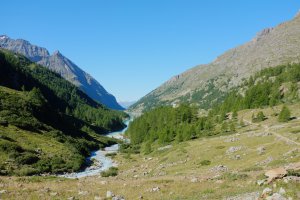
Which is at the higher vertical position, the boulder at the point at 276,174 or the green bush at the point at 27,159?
the green bush at the point at 27,159

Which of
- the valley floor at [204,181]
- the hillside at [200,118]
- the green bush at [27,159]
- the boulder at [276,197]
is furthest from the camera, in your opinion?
the hillside at [200,118]

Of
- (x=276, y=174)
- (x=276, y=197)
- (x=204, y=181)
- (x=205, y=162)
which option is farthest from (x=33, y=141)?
(x=276, y=197)

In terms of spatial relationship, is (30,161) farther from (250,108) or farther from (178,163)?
(250,108)

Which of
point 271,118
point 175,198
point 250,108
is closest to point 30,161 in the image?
point 175,198

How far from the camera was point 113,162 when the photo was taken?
313 ft

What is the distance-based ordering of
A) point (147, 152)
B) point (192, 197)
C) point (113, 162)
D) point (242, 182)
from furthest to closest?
point (147, 152) → point (113, 162) → point (242, 182) → point (192, 197)

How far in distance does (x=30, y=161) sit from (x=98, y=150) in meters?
56.1

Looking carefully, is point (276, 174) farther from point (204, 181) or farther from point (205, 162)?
point (205, 162)

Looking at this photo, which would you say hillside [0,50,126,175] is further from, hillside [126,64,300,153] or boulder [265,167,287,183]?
boulder [265,167,287,183]

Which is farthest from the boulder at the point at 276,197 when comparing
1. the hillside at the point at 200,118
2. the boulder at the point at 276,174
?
the hillside at the point at 200,118

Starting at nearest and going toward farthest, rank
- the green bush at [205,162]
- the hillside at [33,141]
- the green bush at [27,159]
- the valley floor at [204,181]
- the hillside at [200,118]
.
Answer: the valley floor at [204,181]
the green bush at [205,162]
the green bush at [27,159]
the hillside at [33,141]
the hillside at [200,118]

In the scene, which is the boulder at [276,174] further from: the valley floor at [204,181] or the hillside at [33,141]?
the hillside at [33,141]

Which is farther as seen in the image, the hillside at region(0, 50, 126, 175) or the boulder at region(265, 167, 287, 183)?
the hillside at region(0, 50, 126, 175)

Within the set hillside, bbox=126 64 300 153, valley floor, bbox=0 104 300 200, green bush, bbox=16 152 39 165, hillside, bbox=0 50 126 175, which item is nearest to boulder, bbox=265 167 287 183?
valley floor, bbox=0 104 300 200
